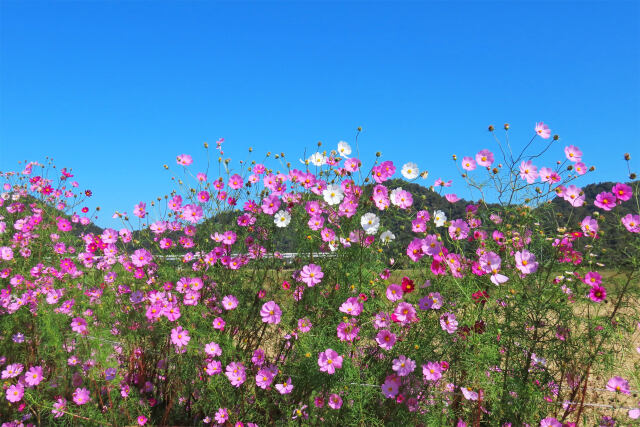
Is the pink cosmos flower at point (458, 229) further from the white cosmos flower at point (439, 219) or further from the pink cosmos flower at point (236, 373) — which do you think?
the pink cosmos flower at point (236, 373)

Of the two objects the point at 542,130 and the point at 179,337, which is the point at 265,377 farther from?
the point at 542,130

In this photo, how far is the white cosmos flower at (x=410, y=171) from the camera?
96.0 inches

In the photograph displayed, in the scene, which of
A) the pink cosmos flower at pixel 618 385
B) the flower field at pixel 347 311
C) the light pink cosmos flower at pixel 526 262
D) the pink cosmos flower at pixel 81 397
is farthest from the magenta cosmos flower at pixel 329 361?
the pink cosmos flower at pixel 81 397

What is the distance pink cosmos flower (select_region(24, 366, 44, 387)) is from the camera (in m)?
2.84

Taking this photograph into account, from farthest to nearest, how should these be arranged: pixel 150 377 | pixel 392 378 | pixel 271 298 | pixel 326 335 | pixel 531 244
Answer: pixel 150 377
pixel 271 298
pixel 531 244
pixel 326 335
pixel 392 378

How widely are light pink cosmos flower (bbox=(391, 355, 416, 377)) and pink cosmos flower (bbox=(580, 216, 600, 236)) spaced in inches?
37.2

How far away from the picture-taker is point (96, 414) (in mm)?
2568

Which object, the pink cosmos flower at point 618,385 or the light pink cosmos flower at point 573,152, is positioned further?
the light pink cosmos flower at point 573,152

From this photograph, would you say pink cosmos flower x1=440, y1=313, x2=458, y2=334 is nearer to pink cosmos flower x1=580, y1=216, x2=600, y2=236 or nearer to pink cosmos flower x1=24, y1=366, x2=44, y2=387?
pink cosmos flower x1=580, y1=216, x2=600, y2=236

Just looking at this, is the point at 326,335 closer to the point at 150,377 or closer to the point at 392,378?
the point at 392,378

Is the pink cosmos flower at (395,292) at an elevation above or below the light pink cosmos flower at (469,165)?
below

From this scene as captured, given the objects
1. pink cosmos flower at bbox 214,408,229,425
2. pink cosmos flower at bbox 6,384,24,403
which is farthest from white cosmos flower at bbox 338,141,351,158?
pink cosmos flower at bbox 6,384,24,403

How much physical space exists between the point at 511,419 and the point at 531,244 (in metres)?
0.87

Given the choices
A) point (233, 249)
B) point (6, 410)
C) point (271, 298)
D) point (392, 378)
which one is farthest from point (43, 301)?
point (392, 378)
